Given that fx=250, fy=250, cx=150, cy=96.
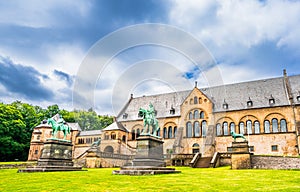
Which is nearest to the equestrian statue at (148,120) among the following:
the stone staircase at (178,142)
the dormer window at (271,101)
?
the stone staircase at (178,142)

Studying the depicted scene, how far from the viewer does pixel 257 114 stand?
4153cm

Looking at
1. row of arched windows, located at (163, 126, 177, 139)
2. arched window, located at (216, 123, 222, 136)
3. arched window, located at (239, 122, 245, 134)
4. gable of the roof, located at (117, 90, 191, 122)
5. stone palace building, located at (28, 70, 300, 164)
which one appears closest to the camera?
stone palace building, located at (28, 70, 300, 164)

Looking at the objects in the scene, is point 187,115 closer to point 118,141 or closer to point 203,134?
point 203,134

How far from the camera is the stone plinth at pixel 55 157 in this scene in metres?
23.2

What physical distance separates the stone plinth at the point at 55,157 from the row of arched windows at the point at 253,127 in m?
27.6

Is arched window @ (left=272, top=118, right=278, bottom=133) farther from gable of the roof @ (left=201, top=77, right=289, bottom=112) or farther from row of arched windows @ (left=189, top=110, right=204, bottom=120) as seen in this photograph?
row of arched windows @ (left=189, top=110, right=204, bottom=120)

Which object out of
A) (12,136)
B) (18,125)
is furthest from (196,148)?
(12,136)

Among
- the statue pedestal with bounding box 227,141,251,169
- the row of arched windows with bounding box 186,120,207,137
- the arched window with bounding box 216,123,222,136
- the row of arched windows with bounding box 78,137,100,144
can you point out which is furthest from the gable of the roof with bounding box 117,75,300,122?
the statue pedestal with bounding box 227,141,251,169

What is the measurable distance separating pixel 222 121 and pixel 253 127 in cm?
524

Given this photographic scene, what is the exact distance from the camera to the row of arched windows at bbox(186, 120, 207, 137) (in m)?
45.4

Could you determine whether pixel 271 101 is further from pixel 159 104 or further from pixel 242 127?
pixel 159 104

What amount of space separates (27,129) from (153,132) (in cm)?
5539

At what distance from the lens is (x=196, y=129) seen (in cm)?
4606

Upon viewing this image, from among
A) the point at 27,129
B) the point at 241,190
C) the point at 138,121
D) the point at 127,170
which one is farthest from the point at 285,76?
the point at 27,129
